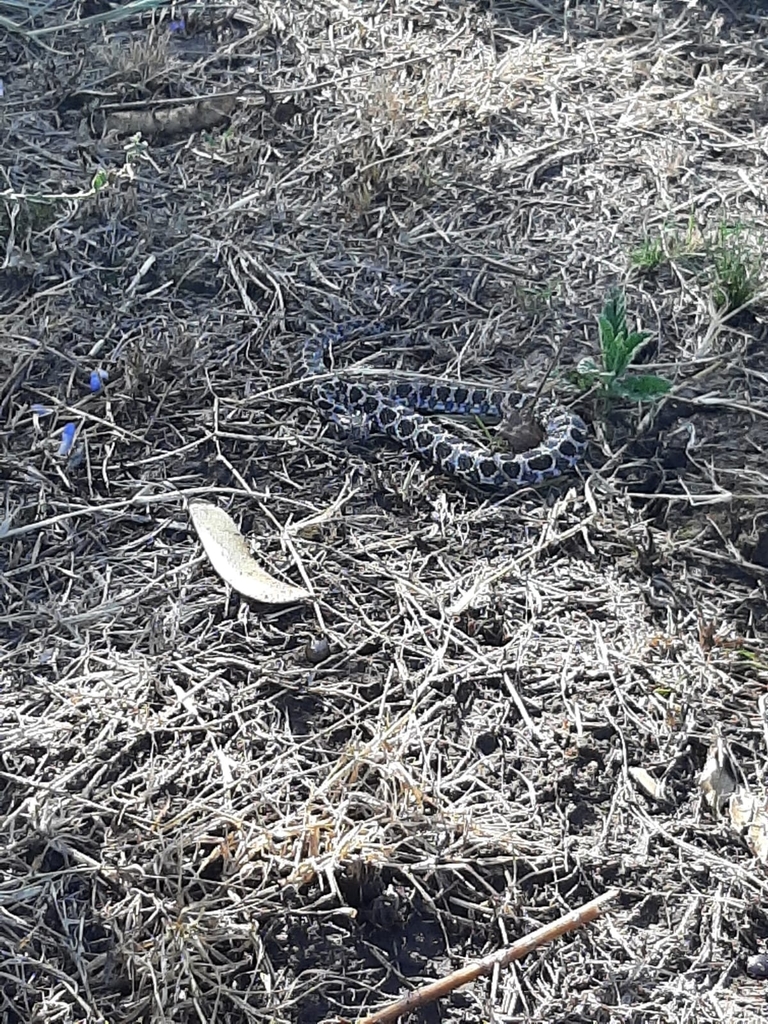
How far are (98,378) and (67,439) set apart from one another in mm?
337

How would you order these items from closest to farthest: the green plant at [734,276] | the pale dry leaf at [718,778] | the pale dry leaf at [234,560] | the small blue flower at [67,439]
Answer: the pale dry leaf at [718,778] → the pale dry leaf at [234,560] → the small blue flower at [67,439] → the green plant at [734,276]

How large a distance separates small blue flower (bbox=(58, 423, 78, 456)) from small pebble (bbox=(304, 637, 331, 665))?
1146 millimetres

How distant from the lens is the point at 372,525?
3791 mm

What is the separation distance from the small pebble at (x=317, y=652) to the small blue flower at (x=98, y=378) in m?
1.38

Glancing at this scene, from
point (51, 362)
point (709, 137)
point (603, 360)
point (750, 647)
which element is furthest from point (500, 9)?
point (750, 647)

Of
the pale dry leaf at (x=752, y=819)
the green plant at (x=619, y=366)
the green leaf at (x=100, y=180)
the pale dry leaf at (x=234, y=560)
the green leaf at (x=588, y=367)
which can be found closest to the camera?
the pale dry leaf at (x=752, y=819)

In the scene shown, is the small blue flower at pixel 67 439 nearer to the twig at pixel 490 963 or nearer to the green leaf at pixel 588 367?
the green leaf at pixel 588 367

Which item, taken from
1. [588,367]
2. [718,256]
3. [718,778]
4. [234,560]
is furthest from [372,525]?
[718,256]

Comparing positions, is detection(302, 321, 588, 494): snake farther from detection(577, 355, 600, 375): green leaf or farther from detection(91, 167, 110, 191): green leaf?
detection(91, 167, 110, 191): green leaf

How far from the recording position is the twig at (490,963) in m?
2.63

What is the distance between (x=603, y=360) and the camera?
4141mm

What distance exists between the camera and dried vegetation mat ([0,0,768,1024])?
9.12 ft

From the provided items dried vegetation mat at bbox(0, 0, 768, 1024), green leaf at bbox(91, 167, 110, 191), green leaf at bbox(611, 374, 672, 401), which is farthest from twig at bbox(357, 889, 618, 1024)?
green leaf at bbox(91, 167, 110, 191)

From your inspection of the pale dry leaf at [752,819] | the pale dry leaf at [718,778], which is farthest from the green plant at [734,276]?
the pale dry leaf at [752,819]
